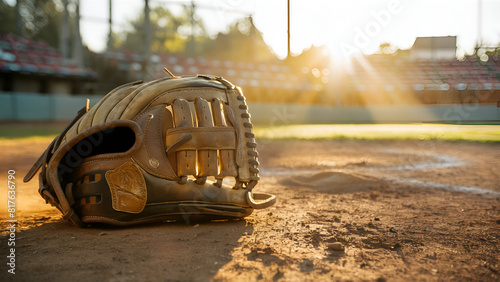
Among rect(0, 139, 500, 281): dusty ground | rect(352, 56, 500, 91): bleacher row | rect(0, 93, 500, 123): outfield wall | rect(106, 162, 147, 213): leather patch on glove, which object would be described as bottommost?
rect(0, 139, 500, 281): dusty ground

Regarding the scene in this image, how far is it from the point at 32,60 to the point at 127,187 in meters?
15.4

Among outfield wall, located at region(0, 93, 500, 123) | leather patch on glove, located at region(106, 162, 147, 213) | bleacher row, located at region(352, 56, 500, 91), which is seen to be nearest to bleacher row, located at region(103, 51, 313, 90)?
outfield wall, located at region(0, 93, 500, 123)

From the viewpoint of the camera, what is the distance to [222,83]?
2.56 m

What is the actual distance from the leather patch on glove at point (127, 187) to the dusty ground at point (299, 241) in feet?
0.45

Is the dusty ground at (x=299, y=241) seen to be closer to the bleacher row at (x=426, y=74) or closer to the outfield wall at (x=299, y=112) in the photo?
the outfield wall at (x=299, y=112)

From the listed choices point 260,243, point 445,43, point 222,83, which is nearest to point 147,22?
point 222,83

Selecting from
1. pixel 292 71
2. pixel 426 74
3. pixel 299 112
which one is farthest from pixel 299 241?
pixel 426 74

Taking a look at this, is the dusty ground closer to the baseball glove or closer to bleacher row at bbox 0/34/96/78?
the baseball glove

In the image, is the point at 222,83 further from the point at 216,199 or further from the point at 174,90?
the point at 216,199

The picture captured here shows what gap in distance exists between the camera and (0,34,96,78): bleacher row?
13664mm

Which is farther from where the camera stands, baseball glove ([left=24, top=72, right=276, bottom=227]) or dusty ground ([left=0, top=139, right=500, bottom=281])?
baseball glove ([left=24, top=72, right=276, bottom=227])

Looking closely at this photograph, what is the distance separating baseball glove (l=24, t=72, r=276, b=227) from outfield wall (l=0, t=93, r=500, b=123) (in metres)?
11.9

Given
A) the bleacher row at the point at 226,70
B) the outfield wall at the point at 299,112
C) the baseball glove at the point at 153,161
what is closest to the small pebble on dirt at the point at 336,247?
the baseball glove at the point at 153,161

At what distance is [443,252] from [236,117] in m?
1.29
